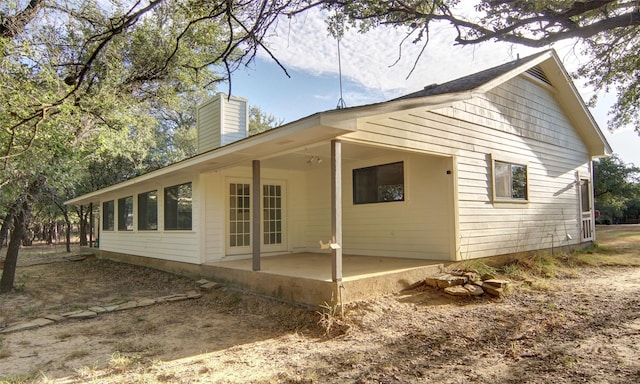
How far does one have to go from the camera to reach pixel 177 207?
8945 mm

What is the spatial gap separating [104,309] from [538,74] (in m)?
10.7

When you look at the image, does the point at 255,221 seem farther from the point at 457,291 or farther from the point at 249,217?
the point at 457,291

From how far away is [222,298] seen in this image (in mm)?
6543

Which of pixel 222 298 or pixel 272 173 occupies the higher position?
pixel 272 173

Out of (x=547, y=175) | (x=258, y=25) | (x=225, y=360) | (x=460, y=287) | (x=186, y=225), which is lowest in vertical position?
(x=225, y=360)

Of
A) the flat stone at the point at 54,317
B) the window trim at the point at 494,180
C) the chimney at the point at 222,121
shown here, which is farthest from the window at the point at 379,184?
the flat stone at the point at 54,317

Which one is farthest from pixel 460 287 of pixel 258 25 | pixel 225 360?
pixel 258 25

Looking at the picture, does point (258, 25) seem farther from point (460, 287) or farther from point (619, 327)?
point (619, 327)

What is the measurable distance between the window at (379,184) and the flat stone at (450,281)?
7.19 feet

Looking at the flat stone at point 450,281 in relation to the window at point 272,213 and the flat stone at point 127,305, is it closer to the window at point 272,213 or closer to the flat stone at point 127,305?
the window at point 272,213

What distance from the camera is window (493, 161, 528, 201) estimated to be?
26.0 ft

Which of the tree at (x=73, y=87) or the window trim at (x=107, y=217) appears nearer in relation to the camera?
the tree at (x=73, y=87)

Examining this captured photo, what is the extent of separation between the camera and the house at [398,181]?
6.02 metres

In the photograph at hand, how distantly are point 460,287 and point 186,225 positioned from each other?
19.4 ft
